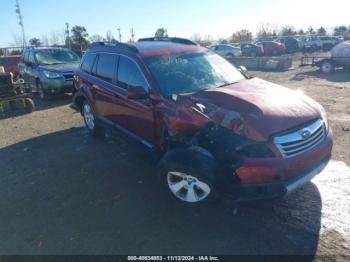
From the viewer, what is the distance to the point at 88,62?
6.14 meters

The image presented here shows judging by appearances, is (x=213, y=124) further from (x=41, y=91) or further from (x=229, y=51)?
(x=229, y=51)

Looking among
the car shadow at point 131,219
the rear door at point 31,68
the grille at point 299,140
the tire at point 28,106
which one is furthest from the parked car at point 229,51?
the grille at point 299,140

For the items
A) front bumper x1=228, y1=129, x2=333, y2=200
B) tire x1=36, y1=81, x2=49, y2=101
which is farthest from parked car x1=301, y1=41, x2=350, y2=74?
front bumper x1=228, y1=129, x2=333, y2=200

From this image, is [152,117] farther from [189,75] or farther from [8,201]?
[8,201]

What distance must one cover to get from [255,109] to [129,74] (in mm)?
2137

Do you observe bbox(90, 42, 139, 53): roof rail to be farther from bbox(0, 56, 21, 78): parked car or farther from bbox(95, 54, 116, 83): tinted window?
bbox(0, 56, 21, 78): parked car

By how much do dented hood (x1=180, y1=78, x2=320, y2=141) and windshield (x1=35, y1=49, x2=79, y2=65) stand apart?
9374 mm

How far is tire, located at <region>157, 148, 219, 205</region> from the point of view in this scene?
3236mm

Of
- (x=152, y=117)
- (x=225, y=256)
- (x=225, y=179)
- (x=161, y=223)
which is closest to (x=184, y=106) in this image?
(x=152, y=117)

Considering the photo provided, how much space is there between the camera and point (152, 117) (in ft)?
13.5

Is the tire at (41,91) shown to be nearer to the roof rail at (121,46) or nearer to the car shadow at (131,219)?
the roof rail at (121,46)

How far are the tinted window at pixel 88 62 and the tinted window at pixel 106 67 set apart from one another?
363 millimetres

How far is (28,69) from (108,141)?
24.5 ft

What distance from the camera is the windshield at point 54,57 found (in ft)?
37.3
